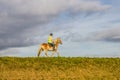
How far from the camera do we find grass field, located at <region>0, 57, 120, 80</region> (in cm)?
3046

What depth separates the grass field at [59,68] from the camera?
30.5 meters

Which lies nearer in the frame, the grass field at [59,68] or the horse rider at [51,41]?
the grass field at [59,68]

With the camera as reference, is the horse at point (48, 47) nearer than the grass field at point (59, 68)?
No

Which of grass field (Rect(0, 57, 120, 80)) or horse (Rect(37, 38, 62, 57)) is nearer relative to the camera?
grass field (Rect(0, 57, 120, 80))

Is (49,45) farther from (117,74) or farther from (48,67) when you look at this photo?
(117,74)

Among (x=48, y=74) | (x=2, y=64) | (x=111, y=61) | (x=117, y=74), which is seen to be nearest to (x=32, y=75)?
(x=48, y=74)

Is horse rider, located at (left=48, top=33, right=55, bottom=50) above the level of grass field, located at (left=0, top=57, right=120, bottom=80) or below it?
above

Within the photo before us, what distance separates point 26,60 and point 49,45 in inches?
280

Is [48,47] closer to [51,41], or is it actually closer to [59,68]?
[51,41]

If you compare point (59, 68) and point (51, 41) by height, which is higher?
point (51, 41)

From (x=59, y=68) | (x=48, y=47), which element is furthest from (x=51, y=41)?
(x=59, y=68)

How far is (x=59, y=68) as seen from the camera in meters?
33.7

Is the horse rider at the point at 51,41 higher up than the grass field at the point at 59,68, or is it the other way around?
the horse rider at the point at 51,41

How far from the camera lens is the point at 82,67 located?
34.5 metres
